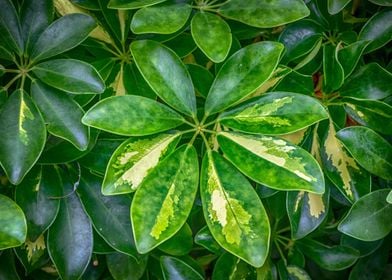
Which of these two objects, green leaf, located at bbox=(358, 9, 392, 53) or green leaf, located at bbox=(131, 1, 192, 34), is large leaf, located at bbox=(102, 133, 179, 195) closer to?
green leaf, located at bbox=(131, 1, 192, 34)

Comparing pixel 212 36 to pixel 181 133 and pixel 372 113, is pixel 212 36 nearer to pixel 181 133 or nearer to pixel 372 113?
pixel 181 133

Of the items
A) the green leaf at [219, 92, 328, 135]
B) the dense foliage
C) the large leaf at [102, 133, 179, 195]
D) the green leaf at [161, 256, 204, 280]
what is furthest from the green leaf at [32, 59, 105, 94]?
the green leaf at [161, 256, 204, 280]

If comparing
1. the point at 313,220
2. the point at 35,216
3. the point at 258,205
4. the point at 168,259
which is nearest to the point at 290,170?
the point at 258,205

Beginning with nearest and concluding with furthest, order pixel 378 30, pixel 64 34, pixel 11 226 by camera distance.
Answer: pixel 11 226 < pixel 64 34 < pixel 378 30

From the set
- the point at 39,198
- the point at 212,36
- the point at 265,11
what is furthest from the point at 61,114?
the point at 265,11

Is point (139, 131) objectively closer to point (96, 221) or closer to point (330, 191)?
point (96, 221)
